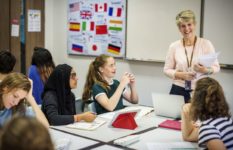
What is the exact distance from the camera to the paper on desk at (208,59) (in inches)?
101

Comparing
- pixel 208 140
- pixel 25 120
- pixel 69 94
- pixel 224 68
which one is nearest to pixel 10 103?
pixel 69 94

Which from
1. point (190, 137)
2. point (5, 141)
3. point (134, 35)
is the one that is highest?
point (134, 35)

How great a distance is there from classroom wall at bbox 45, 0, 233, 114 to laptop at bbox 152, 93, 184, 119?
123 cm

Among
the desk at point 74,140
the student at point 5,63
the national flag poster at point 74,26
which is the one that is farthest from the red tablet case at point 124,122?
the national flag poster at point 74,26

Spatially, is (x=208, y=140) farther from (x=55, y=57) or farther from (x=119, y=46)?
(x=55, y=57)

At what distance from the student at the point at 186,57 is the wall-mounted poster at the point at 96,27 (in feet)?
4.93

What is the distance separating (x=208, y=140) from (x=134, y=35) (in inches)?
108

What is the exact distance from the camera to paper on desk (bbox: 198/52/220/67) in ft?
8.39

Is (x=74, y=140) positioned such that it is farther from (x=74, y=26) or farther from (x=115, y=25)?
(x=74, y=26)

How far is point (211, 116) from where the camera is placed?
1840mm

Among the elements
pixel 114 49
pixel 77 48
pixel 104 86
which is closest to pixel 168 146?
pixel 104 86

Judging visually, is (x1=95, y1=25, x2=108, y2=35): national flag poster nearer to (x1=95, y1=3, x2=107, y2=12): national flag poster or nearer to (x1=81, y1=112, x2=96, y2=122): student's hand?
(x1=95, y1=3, x2=107, y2=12): national flag poster

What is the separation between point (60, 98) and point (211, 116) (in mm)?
1216

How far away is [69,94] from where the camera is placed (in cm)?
270
